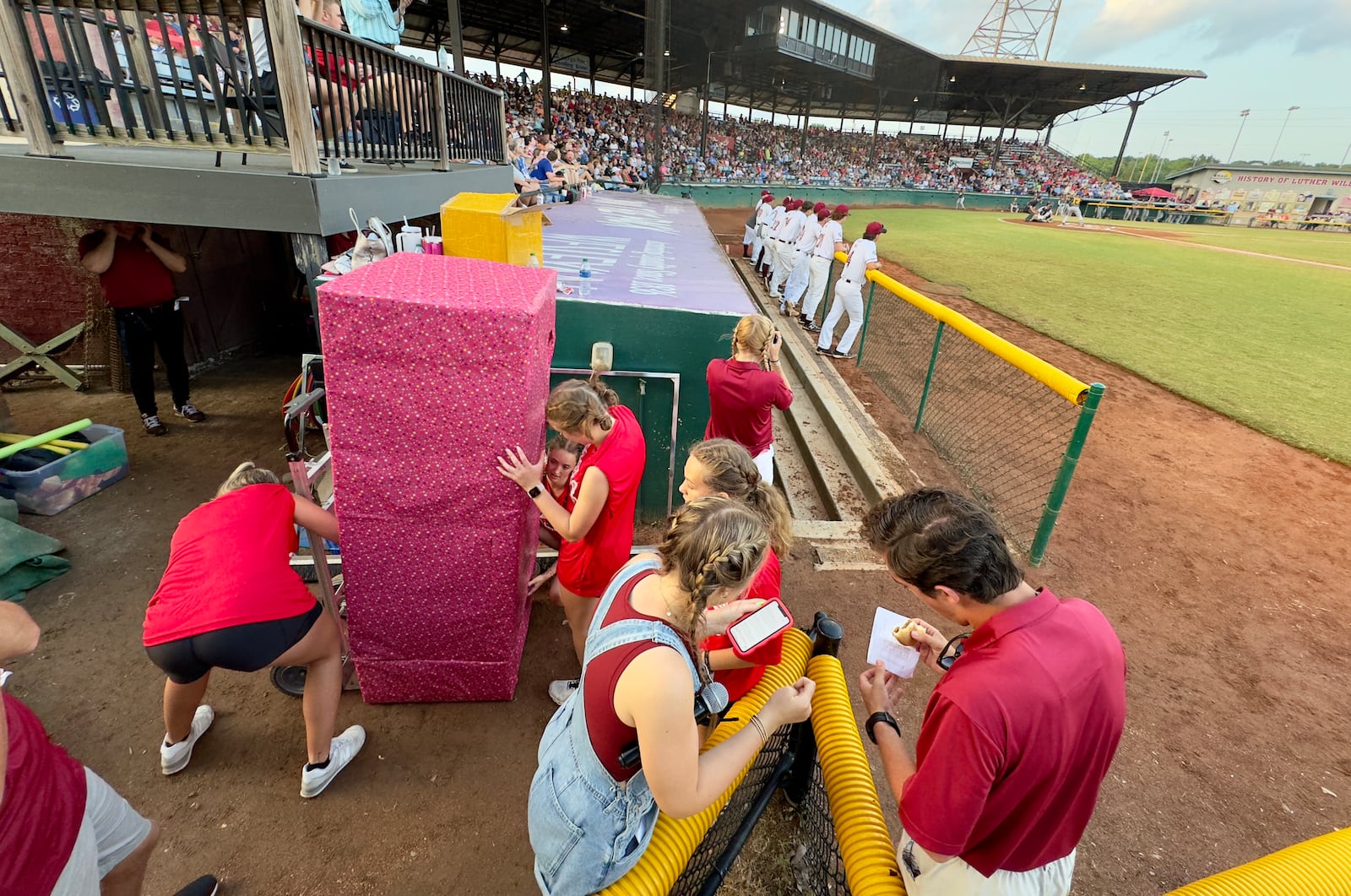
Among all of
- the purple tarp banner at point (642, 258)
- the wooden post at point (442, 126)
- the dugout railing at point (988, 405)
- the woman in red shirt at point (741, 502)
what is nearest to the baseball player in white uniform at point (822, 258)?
the dugout railing at point (988, 405)

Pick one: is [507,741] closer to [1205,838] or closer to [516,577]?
[516,577]

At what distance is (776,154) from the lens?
1747 inches

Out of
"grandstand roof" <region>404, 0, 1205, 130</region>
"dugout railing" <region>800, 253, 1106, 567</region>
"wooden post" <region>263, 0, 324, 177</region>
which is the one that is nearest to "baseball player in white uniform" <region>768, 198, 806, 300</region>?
"dugout railing" <region>800, 253, 1106, 567</region>

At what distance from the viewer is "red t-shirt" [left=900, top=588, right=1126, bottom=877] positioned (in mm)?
1289

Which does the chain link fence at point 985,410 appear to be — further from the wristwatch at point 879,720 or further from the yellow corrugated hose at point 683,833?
the yellow corrugated hose at point 683,833

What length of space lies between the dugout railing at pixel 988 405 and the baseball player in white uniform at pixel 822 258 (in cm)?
29

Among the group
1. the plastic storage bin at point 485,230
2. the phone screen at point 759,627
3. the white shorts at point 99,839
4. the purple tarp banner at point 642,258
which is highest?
the plastic storage bin at point 485,230

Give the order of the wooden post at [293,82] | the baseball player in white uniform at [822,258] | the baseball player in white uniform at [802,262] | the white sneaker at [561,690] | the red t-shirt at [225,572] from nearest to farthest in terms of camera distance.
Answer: the red t-shirt at [225,572], the white sneaker at [561,690], the wooden post at [293,82], the baseball player in white uniform at [822,258], the baseball player in white uniform at [802,262]

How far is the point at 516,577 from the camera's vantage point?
292 centimetres

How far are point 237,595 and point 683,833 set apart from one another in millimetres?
1854

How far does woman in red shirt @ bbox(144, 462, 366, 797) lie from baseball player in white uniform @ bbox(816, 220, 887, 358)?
8083 mm

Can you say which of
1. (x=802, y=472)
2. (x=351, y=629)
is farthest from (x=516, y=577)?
(x=802, y=472)

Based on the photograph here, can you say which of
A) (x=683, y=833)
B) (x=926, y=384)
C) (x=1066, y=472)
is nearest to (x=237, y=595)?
(x=683, y=833)

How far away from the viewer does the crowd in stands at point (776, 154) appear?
2814cm
